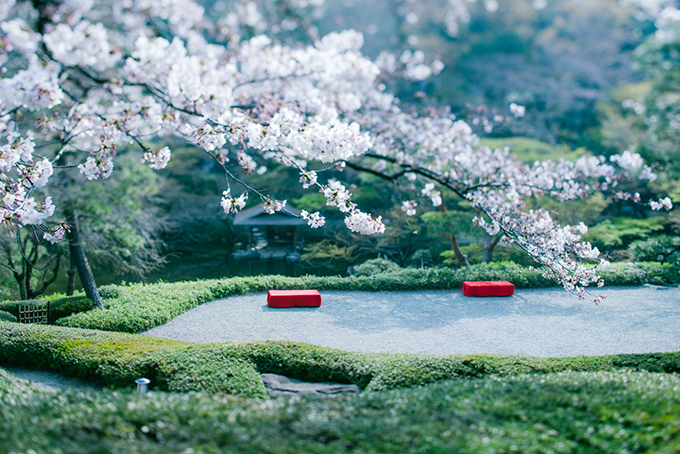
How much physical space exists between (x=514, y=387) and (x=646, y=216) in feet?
52.3

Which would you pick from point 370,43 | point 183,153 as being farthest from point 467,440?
point 370,43

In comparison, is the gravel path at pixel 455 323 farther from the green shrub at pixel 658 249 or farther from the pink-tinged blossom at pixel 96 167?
the pink-tinged blossom at pixel 96 167

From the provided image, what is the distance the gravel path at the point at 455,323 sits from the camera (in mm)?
6344

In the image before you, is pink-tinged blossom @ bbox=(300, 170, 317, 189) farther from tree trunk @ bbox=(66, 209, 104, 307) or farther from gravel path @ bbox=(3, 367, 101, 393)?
tree trunk @ bbox=(66, 209, 104, 307)

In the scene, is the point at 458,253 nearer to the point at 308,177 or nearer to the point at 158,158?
the point at 308,177

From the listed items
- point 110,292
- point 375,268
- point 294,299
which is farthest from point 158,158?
point 375,268

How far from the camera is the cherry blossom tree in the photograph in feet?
10.1

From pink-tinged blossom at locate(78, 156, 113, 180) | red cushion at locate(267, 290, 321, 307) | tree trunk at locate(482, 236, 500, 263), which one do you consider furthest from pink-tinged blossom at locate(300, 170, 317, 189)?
tree trunk at locate(482, 236, 500, 263)

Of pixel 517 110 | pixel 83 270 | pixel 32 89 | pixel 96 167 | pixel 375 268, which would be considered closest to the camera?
pixel 32 89

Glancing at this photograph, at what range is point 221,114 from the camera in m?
3.90

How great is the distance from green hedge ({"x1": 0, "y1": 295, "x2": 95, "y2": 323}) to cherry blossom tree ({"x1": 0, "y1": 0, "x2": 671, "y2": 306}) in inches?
8.6

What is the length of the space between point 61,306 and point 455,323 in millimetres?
6933

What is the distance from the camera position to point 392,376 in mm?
4414

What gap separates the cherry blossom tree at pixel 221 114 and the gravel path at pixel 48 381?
5.37ft
